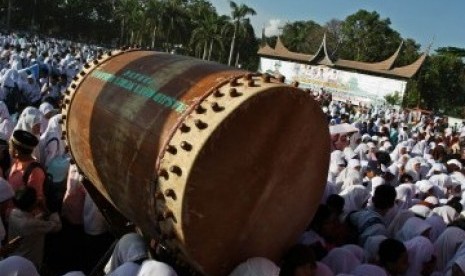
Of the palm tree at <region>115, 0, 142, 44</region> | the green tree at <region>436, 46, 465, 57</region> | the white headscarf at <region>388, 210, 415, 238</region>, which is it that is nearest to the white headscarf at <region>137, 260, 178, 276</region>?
the white headscarf at <region>388, 210, 415, 238</region>

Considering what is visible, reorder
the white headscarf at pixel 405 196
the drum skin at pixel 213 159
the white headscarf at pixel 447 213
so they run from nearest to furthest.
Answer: the drum skin at pixel 213 159, the white headscarf at pixel 447 213, the white headscarf at pixel 405 196

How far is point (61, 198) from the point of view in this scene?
17.5 ft

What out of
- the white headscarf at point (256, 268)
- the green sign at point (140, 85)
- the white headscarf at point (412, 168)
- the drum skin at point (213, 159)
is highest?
the green sign at point (140, 85)

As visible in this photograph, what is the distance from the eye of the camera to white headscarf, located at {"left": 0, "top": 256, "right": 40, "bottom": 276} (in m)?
2.94

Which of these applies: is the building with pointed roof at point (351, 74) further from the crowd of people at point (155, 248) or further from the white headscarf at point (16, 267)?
the white headscarf at point (16, 267)

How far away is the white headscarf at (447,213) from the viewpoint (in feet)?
18.4

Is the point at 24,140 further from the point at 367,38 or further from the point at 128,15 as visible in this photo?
the point at 128,15

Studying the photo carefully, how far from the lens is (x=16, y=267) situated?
9.73 ft

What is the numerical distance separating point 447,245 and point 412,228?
34cm

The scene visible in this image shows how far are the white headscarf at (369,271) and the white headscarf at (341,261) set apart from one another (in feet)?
0.47

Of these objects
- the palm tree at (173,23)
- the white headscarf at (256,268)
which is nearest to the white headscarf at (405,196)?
the white headscarf at (256,268)

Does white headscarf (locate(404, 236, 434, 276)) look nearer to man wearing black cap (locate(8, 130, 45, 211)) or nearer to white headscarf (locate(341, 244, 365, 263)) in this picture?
white headscarf (locate(341, 244, 365, 263))

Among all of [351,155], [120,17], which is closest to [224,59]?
[120,17]

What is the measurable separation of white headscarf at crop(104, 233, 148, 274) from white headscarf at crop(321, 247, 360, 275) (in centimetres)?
146
